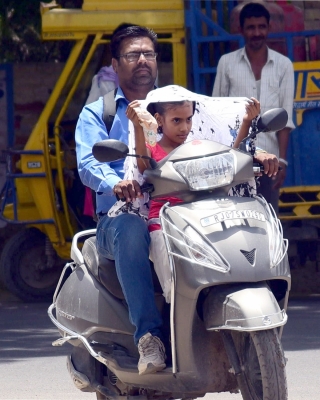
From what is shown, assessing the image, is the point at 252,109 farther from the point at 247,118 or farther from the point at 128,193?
the point at 128,193

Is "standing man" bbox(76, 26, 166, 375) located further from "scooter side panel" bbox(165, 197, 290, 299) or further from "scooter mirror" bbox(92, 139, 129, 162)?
A: "scooter side panel" bbox(165, 197, 290, 299)

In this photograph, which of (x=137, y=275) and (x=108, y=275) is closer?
(x=137, y=275)

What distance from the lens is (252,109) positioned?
425cm

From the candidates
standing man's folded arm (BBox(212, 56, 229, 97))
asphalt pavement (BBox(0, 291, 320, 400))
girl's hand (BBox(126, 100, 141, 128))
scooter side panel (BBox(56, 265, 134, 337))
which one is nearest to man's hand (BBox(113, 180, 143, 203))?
girl's hand (BBox(126, 100, 141, 128))

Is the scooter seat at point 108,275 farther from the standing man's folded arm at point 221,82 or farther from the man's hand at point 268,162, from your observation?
the standing man's folded arm at point 221,82

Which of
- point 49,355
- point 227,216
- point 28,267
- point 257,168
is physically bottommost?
point 49,355

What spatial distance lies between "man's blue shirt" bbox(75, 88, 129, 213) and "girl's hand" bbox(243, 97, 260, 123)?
643 millimetres

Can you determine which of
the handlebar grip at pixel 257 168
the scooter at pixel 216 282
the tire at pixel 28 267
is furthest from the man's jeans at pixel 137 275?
the tire at pixel 28 267

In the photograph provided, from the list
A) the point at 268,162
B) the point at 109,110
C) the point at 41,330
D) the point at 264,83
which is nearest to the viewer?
the point at 268,162

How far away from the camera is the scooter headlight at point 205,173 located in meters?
3.85

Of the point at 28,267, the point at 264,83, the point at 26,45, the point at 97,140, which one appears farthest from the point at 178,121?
the point at 26,45

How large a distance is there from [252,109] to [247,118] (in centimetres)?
5

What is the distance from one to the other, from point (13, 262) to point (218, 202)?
5372 mm

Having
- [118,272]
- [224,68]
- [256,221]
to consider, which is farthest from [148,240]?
[224,68]
